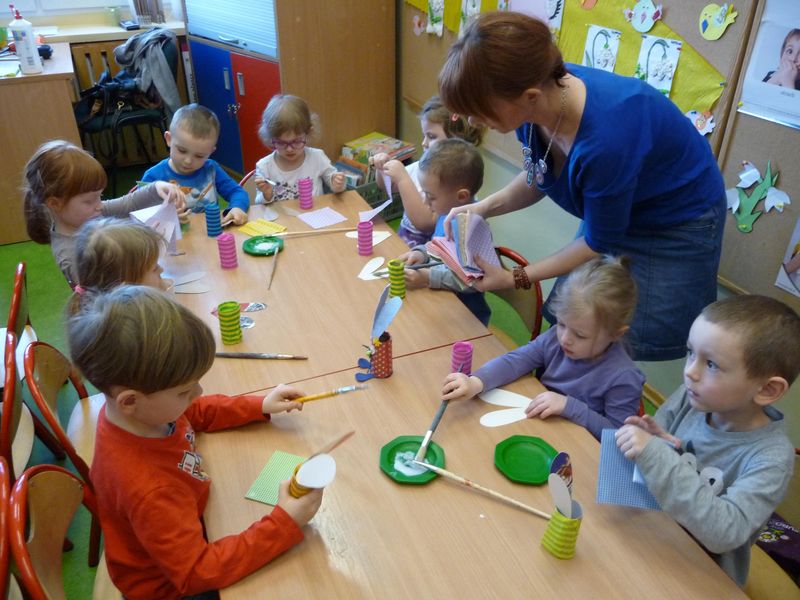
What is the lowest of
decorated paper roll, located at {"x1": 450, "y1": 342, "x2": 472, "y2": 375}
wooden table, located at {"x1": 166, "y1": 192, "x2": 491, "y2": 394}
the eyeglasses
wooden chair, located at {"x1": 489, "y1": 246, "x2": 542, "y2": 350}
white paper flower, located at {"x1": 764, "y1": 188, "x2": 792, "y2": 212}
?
wooden chair, located at {"x1": 489, "y1": 246, "x2": 542, "y2": 350}

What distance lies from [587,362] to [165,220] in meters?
1.45

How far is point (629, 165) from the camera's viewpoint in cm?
143

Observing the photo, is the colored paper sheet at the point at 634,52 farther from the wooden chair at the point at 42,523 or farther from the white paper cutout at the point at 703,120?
the wooden chair at the point at 42,523

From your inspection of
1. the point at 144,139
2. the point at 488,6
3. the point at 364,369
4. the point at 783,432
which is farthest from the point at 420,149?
the point at 783,432

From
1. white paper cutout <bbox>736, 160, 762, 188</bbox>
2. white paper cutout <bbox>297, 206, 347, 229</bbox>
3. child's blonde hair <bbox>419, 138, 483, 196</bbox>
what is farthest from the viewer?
white paper cutout <bbox>297, 206, 347, 229</bbox>

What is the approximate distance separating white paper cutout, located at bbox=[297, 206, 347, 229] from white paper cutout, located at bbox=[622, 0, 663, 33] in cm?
134

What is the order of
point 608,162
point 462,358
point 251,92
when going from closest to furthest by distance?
1. point 608,162
2. point 462,358
3. point 251,92

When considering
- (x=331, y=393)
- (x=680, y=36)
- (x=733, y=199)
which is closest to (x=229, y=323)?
(x=331, y=393)

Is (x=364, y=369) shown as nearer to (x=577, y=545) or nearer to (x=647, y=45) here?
(x=577, y=545)

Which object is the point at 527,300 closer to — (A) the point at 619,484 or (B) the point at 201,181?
(A) the point at 619,484

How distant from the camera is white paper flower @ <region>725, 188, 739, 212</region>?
207 cm

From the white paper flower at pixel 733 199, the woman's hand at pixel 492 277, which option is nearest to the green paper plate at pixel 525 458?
the woman's hand at pixel 492 277

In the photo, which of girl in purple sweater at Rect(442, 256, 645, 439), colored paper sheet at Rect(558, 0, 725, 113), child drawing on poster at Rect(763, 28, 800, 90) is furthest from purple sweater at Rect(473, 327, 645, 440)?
colored paper sheet at Rect(558, 0, 725, 113)

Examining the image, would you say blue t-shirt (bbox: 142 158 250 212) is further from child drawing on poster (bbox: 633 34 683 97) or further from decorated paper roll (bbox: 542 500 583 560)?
decorated paper roll (bbox: 542 500 583 560)
